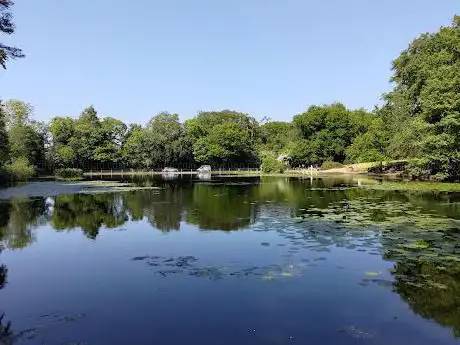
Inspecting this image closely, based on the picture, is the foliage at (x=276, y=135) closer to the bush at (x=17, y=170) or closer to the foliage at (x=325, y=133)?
the foliage at (x=325, y=133)

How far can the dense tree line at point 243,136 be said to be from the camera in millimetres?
46378

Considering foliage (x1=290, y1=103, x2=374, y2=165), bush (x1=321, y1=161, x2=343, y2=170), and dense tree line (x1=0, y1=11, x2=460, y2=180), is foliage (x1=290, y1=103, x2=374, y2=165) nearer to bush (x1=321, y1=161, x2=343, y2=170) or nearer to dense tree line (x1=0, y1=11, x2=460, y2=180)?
dense tree line (x1=0, y1=11, x2=460, y2=180)

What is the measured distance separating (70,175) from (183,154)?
112 ft

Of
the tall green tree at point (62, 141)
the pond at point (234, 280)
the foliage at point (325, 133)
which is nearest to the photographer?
the pond at point (234, 280)

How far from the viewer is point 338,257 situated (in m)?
12.4

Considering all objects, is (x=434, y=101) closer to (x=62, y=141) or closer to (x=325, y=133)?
(x=325, y=133)

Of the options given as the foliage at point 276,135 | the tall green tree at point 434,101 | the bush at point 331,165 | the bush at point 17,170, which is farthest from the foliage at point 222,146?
the tall green tree at point 434,101

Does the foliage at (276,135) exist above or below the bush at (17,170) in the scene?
above

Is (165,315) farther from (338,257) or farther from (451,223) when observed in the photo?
(451,223)

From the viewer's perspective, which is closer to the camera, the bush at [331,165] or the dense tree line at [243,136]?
the dense tree line at [243,136]

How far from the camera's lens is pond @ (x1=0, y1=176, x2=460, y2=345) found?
24.3 ft

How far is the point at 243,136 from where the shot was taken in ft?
343

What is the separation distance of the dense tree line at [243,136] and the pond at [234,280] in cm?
2853

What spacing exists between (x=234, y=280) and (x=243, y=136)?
94.9m
